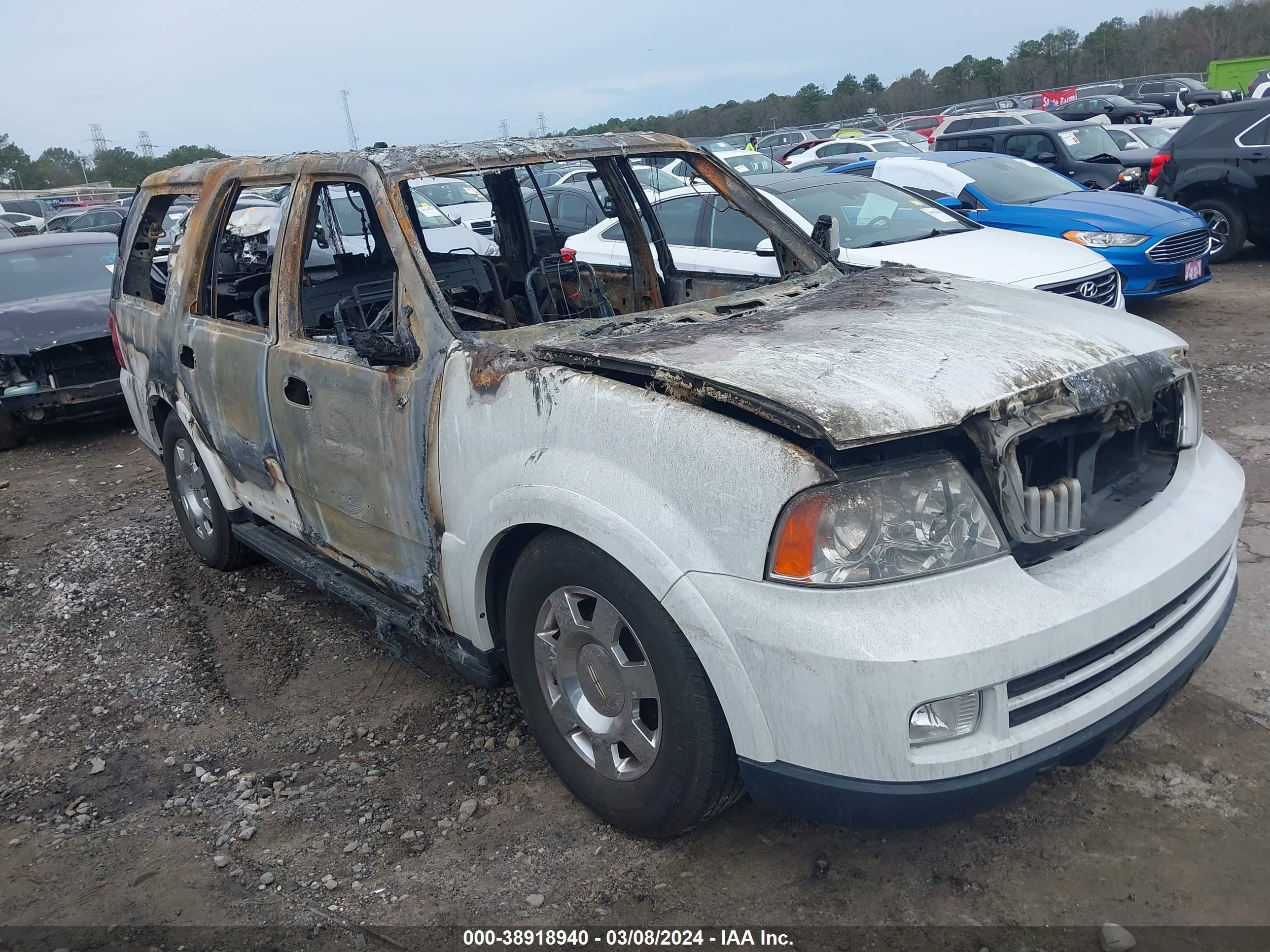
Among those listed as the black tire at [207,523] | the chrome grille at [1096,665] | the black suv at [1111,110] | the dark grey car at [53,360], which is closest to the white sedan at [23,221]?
the dark grey car at [53,360]

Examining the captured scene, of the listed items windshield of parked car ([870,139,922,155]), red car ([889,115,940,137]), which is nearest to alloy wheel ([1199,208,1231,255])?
windshield of parked car ([870,139,922,155])

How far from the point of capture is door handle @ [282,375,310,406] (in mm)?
3379

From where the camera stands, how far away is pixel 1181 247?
8.78 m

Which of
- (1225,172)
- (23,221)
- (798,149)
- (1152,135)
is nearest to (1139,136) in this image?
(1152,135)

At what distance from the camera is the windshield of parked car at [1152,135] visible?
17062mm

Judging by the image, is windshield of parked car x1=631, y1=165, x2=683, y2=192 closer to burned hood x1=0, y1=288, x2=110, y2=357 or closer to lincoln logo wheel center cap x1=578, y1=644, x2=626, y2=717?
lincoln logo wheel center cap x1=578, y1=644, x2=626, y2=717

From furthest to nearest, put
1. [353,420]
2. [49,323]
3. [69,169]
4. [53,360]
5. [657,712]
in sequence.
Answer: [69,169] → [49,323] → [53,360] → [353,420] → [657,712]

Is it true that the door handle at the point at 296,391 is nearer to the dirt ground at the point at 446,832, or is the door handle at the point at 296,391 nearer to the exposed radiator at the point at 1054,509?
the dirt ground at the point at 446,832

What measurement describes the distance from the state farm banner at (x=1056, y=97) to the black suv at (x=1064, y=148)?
64.0 feet

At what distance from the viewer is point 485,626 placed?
2.94 meters

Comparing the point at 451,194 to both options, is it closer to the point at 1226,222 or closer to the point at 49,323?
the point at 49,323

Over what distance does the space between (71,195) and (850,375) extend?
49.9 metres

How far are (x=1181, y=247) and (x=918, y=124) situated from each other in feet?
86.6

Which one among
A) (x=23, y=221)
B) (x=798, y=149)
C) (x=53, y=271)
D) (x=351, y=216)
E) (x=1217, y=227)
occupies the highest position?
(x=23, y=221)
